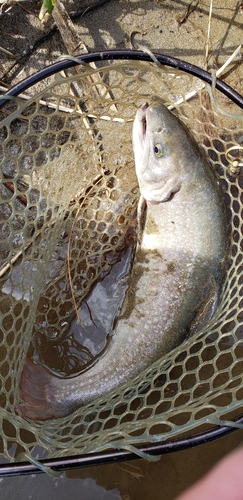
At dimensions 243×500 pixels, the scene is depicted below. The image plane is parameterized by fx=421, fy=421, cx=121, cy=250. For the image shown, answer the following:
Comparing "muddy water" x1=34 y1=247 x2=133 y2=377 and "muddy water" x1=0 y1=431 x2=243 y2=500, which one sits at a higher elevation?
"muddy water" x1=34 y1=247 x2=133 y2=377

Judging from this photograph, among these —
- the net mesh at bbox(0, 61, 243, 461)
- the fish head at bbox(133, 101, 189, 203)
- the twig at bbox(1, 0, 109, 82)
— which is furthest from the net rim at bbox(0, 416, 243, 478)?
the twig at bbox(1, 0, 109, 82)

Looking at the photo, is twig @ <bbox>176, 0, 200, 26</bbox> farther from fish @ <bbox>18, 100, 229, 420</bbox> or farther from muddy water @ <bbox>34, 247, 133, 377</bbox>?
muddy water @ <bbox>34, 247, 133, 377</bbox>

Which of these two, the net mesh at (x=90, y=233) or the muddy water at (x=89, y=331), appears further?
the muddy water at (x=89, y=331)

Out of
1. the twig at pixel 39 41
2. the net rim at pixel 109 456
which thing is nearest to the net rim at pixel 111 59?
the twig at pixel 39 41

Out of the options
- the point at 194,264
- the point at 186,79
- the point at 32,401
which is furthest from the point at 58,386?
the point at 186,79

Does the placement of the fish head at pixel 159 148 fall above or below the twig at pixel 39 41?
below

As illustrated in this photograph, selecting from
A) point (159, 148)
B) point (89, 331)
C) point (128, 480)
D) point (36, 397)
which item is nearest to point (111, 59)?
point (159, 148)

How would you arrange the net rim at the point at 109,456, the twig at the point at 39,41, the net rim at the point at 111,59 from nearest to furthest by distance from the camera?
the net rim at the point at 109,456 < the net rim at the point at 111,59 < the twig at the point at 39,41

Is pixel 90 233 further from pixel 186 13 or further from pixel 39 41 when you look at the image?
pixel 186 13

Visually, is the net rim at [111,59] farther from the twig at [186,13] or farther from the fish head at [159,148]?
the twig at [186,13]
